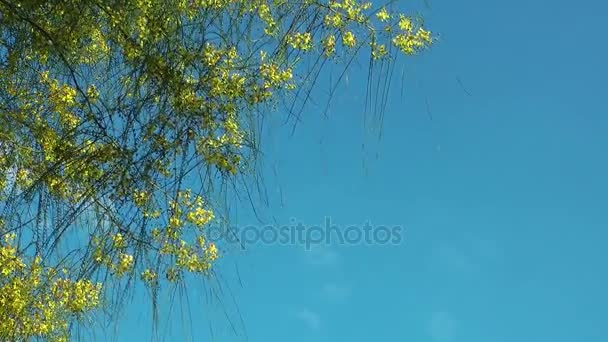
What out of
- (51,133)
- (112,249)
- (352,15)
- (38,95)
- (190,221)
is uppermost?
(38,95)

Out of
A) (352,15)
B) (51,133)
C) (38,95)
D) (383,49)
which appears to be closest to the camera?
(383,49)

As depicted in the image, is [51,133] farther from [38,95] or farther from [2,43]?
[2,43]

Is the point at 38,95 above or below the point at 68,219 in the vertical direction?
above

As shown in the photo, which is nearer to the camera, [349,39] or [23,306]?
[349,39]

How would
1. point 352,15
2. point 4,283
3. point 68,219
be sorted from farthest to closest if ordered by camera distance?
point 4,283 → point 352,15 → point 68,219

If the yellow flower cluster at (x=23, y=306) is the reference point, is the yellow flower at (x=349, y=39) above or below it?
below

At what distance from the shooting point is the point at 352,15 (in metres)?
2.70

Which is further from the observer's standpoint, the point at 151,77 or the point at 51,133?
the point at 51,133

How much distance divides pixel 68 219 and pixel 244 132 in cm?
58

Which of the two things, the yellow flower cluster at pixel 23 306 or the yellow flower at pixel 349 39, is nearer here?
the yellow flower at pixel 349 39

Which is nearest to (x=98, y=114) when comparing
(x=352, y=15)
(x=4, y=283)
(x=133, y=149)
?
(x=133, y=149)

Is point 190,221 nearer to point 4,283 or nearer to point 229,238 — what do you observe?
point 229,238

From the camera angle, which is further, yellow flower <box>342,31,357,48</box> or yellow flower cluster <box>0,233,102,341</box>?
yellow flower cluster <box>0,233,102,341</box>

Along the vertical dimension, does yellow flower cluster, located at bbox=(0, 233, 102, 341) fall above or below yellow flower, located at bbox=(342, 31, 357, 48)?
above
